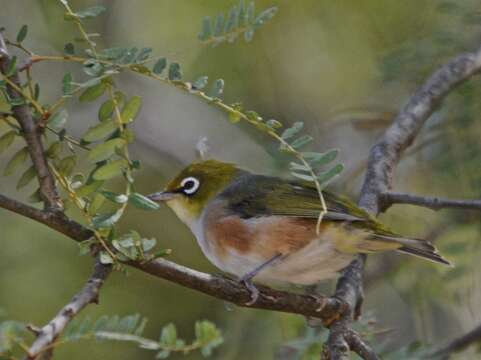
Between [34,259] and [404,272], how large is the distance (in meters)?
2.35

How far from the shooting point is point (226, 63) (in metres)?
6.18

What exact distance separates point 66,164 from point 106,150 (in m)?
0.19

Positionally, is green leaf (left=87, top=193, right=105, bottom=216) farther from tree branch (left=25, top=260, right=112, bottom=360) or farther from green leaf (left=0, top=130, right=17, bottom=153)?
green leaf (left=0, top=130, right=17, bottom=153)

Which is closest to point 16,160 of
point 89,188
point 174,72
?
point 89,188

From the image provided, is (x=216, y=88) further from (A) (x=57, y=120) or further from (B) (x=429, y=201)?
(B) (x=429, y=201)

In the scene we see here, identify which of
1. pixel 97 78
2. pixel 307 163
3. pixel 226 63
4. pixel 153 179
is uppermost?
pixel 226 63

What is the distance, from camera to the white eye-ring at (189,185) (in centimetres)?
429

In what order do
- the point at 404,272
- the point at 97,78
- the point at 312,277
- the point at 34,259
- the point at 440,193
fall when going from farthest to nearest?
the point at 34,259 < the point at 440,193 < the point at 404,272 < the point at 312,277 < the point at 97,78

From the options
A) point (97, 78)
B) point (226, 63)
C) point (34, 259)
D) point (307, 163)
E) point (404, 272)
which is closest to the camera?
point (97, 78)

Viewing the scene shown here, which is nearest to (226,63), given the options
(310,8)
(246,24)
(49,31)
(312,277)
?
(310,8)

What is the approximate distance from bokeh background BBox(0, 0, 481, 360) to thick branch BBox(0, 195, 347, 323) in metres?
1.29

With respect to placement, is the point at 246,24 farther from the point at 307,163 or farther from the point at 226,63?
the point at 226,63

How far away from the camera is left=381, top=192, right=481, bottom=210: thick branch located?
3414mm

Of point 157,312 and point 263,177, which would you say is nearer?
point 263,177
